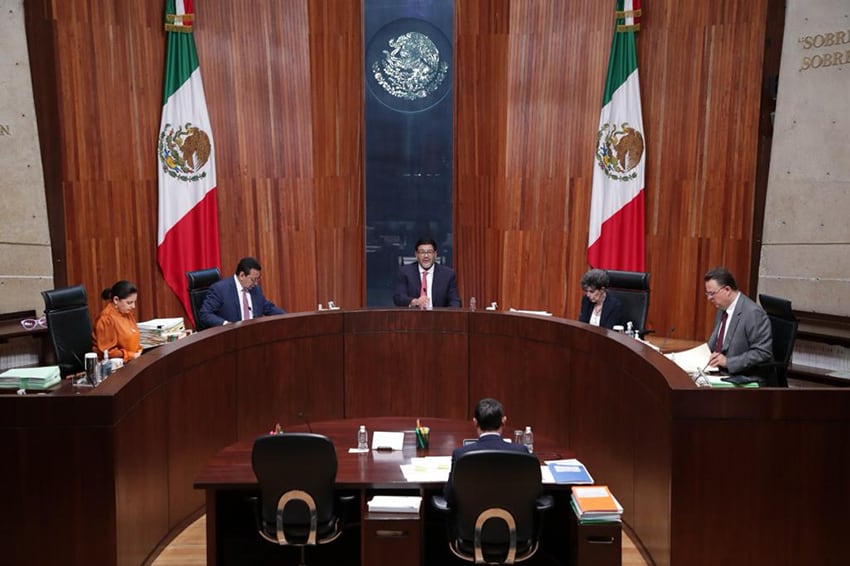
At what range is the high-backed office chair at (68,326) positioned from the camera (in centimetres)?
558

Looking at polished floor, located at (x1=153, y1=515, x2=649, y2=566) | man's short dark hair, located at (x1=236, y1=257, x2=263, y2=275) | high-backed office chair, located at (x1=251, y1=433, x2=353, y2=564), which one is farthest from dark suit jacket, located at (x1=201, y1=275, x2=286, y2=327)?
high-backed office chair, located at (x1=251, y1=433, x2=353, y2=564)

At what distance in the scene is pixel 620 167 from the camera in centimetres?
776

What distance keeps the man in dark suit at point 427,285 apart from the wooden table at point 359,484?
1992 millimetres

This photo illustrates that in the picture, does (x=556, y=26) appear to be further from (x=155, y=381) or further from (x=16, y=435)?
(x=16, y=435)

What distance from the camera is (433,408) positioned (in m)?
5.99

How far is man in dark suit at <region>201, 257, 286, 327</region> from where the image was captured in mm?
5992

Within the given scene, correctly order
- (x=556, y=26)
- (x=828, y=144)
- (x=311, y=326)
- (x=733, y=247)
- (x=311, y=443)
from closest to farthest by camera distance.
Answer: (x=311, y=443) → (x=311, y=326) → (x=828, y=144) → (x=733, y=247) → (x=556, y=26)

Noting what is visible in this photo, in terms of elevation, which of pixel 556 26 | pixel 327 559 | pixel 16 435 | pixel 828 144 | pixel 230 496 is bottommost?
pixel 327 559

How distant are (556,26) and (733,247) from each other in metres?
2.50

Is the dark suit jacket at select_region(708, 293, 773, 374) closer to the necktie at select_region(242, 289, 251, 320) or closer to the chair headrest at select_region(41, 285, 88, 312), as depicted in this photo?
the necktie at select_region(242, 289, 251, 320)

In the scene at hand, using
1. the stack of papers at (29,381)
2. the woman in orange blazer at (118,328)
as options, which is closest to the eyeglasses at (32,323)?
the woman in orange blazer at (118,328)

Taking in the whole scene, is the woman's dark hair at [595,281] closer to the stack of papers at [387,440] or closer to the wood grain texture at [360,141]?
the stack of papers at [387,440]

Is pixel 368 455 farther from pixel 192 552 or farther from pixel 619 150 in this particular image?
pixel 619 150

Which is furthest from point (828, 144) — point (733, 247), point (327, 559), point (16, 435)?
point (16, 435)
